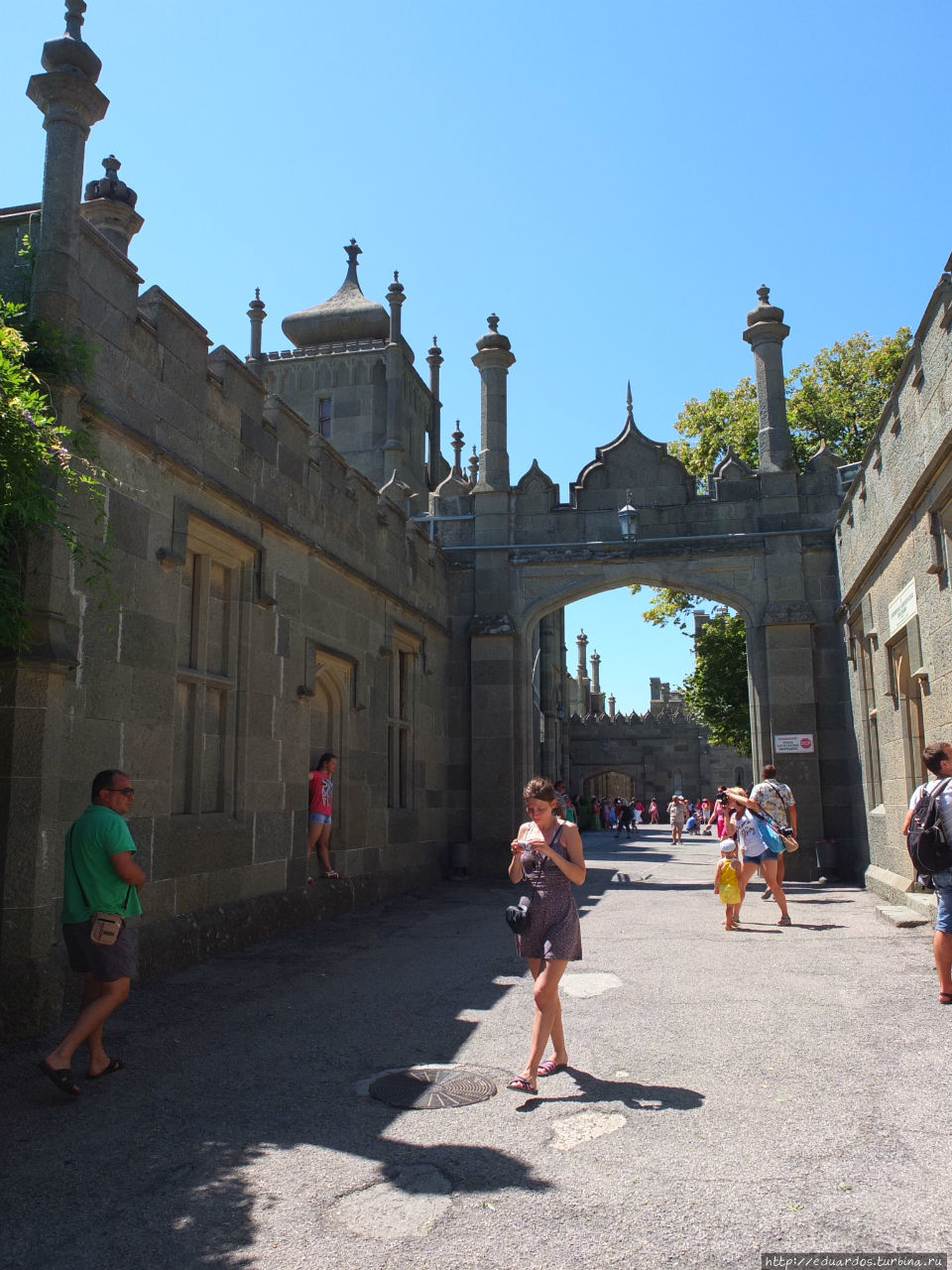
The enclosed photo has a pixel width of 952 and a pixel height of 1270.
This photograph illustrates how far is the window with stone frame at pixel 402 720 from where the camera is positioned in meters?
13.6

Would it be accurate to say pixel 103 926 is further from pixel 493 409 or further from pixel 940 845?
pixel 493 409

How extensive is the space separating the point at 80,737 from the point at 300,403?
2885cm

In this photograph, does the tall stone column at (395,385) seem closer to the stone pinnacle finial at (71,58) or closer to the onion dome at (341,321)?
the onion dome at (341,321)

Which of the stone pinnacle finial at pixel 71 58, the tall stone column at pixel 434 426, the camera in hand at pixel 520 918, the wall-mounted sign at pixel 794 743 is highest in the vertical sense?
the tall stone column at pixel 434 426

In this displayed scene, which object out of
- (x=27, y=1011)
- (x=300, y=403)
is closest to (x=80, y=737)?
(x=27, y=1011)

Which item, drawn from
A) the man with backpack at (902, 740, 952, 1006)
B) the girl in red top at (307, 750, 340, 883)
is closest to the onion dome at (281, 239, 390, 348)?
the girl in red top at (307, 750, 340, 883)

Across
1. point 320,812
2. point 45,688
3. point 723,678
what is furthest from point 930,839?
point 723,678

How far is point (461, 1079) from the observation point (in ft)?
15.7

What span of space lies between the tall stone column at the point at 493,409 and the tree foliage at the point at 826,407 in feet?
29.2

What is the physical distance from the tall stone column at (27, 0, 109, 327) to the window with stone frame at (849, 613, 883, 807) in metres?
9.77

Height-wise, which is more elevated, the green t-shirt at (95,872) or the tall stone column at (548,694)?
the tall stone column at (548,694)

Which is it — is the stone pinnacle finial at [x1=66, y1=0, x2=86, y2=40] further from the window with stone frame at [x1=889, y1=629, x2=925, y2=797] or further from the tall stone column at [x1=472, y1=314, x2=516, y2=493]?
the tall stone column at [x1=472, y1=314, x2=516, y2=493]

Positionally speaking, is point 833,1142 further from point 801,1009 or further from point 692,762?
point 692,762

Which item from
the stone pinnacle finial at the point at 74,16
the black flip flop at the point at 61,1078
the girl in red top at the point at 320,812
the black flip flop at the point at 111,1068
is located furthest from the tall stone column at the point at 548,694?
Result: the black flip flop at the point at 61,1078
